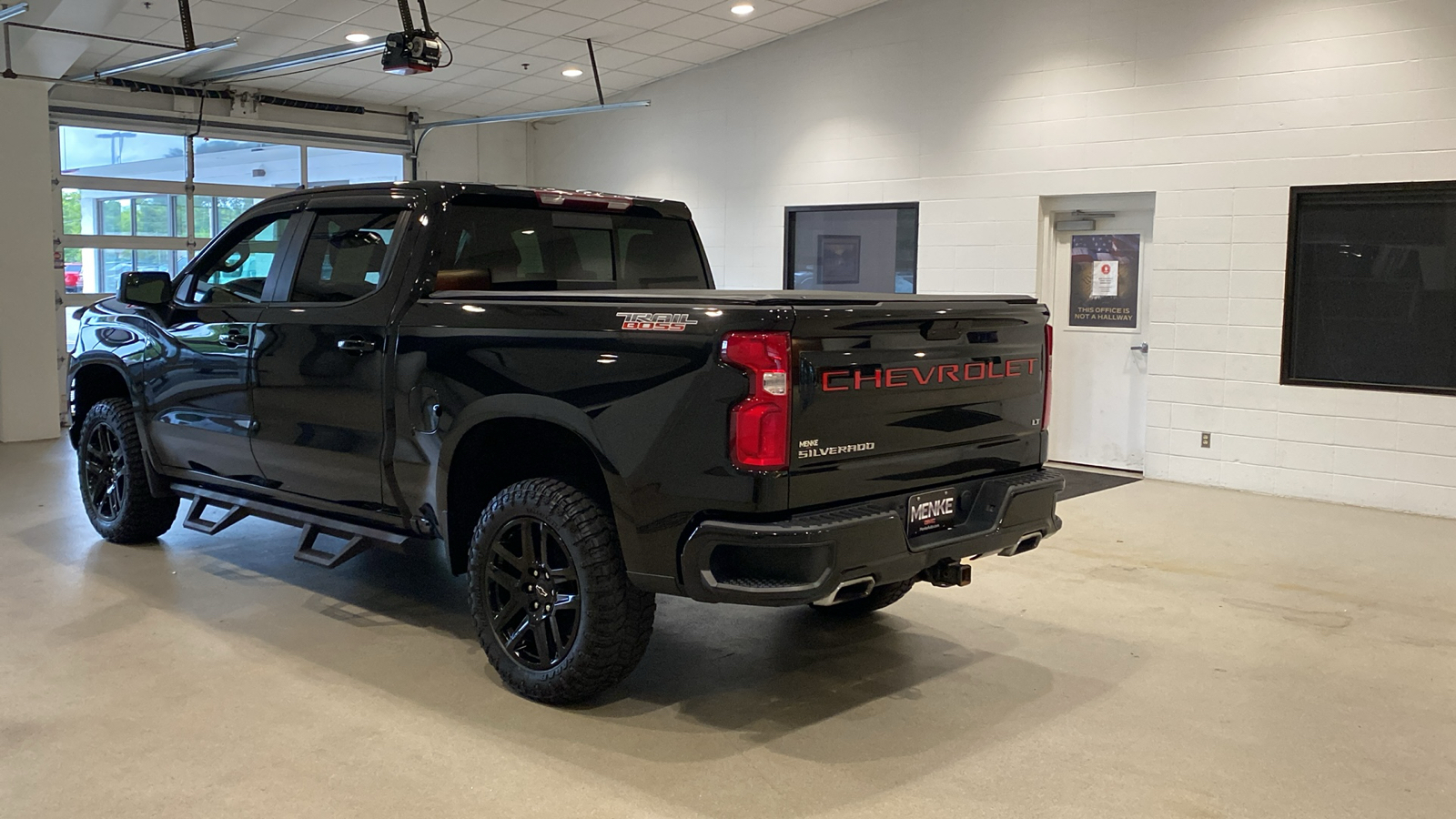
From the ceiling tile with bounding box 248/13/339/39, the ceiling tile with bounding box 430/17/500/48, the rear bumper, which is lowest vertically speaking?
the rear bumper

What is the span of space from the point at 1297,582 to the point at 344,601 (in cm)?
414

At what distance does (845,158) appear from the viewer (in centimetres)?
963

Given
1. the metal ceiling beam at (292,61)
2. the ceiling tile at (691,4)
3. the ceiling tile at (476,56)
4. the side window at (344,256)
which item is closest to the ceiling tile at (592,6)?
the ceiling tile at (691,4)

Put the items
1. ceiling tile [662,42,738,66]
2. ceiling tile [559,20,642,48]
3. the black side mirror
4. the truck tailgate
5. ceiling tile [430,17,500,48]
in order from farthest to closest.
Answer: ceiling tile [662,42,738,66] < ceiling tile [559,20,642,48] < ceiling tile [430,17,500,48] < the black side mirror < the truck tailgate

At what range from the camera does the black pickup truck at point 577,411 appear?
2.95 metres

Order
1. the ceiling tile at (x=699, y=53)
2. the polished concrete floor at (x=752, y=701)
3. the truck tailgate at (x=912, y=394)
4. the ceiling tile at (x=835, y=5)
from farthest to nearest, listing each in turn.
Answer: the ceiling tile at (x=699, y=53) → the ceiling tile at (x=835, y=5) → the truck tailgate at (x=912, y=394) → the polished concrete floor at (x=752, y=701)

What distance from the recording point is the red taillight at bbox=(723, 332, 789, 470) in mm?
2887

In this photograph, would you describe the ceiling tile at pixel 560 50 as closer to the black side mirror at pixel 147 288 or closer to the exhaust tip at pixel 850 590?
the black side mirror at pixel 147 288

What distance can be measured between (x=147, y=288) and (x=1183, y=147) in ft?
20.8

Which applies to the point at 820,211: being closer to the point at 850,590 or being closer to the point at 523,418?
the point at 523,418

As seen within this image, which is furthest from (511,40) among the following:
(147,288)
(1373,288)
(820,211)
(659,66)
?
(1373,288)

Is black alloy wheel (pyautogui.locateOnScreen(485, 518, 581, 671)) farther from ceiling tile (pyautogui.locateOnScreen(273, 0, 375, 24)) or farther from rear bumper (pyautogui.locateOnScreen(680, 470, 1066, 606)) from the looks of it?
ceiling tile (pyautogui.locateOnScreen(273, 0, 375, 24))

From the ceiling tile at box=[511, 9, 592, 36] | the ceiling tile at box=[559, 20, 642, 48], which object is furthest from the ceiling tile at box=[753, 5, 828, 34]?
the ceiling tile at box=[511, 9, 592, 36]

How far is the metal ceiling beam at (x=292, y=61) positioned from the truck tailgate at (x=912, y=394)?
4.97 metres
